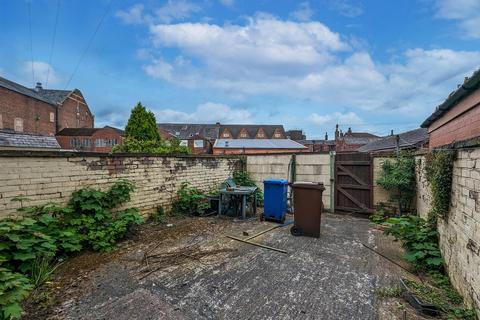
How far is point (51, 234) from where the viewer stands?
3.51 m

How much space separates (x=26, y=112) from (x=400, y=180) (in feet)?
124

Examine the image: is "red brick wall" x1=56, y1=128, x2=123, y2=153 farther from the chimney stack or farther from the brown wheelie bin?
the brown wheelie bin

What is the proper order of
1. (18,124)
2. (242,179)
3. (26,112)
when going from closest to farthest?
1. (242,179)
2. (18,124)
3. (26,112)

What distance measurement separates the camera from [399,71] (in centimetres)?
1062

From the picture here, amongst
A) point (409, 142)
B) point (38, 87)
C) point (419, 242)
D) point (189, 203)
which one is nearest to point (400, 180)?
point (419, 242)

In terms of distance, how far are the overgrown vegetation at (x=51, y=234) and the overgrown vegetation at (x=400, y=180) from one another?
20.7 feet

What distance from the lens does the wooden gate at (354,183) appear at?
21.9 feet

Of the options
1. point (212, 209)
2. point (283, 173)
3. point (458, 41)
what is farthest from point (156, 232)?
point (458, 41)

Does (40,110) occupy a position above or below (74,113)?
below

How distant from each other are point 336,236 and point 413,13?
6.28 m

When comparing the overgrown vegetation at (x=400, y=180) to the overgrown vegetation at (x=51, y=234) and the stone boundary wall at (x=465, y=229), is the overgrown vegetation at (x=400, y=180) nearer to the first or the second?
the stone boundary wall at (x=465, y=229)

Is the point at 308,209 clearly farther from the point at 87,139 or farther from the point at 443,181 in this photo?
the point at 87,139

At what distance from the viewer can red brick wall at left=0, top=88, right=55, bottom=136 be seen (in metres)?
24.9

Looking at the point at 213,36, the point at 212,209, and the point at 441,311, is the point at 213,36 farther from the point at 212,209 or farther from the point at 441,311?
the point at 441,311
